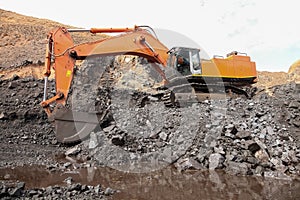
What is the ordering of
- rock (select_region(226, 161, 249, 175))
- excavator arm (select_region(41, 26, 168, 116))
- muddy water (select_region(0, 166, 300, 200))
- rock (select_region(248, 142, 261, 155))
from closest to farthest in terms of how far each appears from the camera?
1. muddy water (select_region(0, 166, 300, 200))
2. rock (select_region(226, 161, 249, 175))
3. rock (select_region(248, 142, 261, 155))
4. excavator arm (select_region(41, 26, 168, 116))

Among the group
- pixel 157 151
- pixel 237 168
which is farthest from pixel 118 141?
pixel 237 168

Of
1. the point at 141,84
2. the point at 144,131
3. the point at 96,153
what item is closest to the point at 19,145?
the point at 96,153

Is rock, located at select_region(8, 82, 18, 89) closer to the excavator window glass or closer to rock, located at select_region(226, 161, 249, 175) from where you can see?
the excavator window glass

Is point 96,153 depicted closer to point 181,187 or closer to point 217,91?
point 181,187

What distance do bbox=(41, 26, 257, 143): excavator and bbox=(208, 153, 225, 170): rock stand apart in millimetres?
3357

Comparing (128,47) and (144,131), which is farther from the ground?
(128,47)

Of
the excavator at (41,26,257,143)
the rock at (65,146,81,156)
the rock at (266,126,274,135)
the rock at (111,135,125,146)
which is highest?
the excavator at (41,26,257,143)

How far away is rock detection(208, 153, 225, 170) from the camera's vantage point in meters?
7.68

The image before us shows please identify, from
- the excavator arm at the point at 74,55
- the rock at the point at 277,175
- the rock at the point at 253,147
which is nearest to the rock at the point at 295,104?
the rock at the point at 253,147

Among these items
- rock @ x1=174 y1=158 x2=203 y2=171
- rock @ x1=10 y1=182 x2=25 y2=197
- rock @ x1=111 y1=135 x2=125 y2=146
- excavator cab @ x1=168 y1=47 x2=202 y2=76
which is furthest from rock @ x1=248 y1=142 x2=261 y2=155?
rock @ x1=10 y1=182 x2=25 y2=197

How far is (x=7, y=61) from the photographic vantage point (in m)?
18.4

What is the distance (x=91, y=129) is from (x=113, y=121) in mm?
988

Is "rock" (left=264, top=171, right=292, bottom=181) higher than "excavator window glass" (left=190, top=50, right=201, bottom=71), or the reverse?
"excavator window glass" (left=190, top=50, right=201, bottom=71)

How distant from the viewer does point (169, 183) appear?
664 cm
